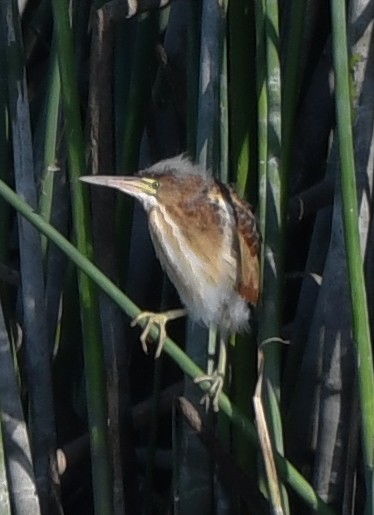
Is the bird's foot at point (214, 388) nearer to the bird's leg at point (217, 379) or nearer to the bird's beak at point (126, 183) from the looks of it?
the bird's leg at point (217, 379)

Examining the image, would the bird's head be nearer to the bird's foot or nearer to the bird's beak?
the bird's beak

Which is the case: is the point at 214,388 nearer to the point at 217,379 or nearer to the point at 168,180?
the point at 217,379

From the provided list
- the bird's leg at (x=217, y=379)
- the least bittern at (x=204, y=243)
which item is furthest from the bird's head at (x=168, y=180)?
the bird's leg at (x=217, y=379)

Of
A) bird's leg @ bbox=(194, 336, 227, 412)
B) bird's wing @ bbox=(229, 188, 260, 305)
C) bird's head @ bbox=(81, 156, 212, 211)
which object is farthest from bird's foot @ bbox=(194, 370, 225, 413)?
bird's head @ bbox=(81, 156, 212, 211)

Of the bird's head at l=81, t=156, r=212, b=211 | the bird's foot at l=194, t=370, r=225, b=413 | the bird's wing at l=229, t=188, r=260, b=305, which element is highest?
the bird's head at l=81, t=156, r=212, b=211

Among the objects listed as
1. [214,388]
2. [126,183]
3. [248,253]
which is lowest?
[214,388]

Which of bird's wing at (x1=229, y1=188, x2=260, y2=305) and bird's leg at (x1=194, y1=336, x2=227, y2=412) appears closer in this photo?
bird's leg at (x1=194, y1=336, x2=227, y2=412)

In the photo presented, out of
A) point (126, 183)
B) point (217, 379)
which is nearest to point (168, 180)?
point (126, 183)
